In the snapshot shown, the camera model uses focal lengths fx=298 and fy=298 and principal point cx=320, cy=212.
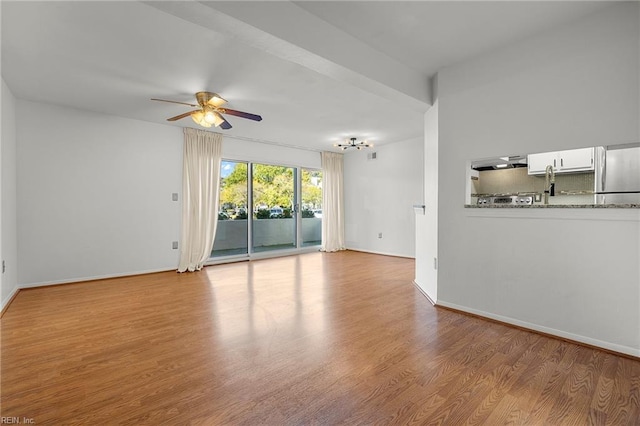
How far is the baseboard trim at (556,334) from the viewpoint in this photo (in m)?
2.18

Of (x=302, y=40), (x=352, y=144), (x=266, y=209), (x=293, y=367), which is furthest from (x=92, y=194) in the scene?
(x=352, y=144)

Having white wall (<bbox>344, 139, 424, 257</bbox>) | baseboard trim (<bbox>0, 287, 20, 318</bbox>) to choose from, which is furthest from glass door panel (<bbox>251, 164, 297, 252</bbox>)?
baseboard trim (<bbox>0, 287, 20, 318</bbox>)

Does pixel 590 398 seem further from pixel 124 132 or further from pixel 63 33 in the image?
pixel 124 132

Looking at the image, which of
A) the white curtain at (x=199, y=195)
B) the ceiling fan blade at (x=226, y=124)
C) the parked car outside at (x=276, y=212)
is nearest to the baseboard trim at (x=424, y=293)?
the ceiling fan blade at (x=226, y=124)

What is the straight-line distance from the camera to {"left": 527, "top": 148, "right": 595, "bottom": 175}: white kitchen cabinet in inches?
115

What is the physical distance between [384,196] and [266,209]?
2.73 m

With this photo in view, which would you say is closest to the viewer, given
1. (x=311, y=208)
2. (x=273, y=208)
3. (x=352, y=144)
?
(x=352, y=144)

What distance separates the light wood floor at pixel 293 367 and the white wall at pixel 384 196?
11.0ft

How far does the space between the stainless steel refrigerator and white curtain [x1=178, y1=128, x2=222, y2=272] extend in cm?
541

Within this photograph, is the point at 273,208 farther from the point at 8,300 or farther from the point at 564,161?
the point at 564,161

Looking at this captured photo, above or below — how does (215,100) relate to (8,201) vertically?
above

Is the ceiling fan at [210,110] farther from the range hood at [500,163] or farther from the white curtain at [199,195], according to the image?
the range hood at [500,163]

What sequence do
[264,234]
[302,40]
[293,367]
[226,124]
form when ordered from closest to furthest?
1. [293,367]
2. [302,40]
3. [226,124]
4. [264,234]

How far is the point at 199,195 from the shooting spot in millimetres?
5418
